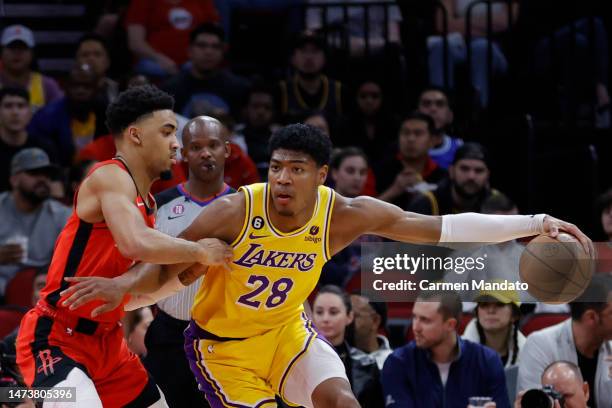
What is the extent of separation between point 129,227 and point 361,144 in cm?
531

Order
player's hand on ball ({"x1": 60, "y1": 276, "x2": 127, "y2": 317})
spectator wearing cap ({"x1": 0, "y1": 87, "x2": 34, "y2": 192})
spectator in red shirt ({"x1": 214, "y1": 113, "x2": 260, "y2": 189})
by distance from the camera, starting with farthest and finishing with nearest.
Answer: spectator wearing cap ({"x1": 0, "y1": 87, "x2": 34, "y2": 192})
spectator in red shirt ({"x1": 214, "y1": 113, "x2": 260, "y2": 189})
player's hand on ball ({"x1": 60, "y1": 276, "x2": 127, "y2": 317})

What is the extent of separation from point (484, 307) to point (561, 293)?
61.0 inches

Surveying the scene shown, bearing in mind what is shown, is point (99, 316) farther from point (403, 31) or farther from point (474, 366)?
point (403, 31)

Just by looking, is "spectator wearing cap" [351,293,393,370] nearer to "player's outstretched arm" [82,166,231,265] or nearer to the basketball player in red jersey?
the basketball player in red jersey

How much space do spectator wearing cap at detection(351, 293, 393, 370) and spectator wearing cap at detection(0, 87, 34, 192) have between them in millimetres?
3300

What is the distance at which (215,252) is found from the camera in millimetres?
5031

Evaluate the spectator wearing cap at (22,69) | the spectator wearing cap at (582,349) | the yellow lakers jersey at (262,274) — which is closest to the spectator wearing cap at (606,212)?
the spectator wearing cap at (582,349)

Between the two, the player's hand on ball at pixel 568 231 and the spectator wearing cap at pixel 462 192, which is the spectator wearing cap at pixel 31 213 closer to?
the spectator wearing cap at pixel 462 192

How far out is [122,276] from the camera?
496 centimetres

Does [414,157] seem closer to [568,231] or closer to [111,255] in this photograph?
[568,231]

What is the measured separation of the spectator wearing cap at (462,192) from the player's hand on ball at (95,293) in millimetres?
3879

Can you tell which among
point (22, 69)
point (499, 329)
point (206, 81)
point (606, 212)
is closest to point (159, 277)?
point (499, 329)

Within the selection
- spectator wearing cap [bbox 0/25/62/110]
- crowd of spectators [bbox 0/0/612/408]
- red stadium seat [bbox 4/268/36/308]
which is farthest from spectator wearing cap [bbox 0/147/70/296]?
spectator wearing cap [bbox 0/25/62/110]

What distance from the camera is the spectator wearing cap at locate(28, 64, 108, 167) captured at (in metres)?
9.45
